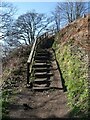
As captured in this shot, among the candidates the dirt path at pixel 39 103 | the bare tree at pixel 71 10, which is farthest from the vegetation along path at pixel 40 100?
the bare tree at pixel 71 10

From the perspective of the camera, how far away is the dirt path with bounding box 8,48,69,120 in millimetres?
6453

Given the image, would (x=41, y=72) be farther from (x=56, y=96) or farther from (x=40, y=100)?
(x=40, y=100)

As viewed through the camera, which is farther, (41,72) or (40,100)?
(41,72)

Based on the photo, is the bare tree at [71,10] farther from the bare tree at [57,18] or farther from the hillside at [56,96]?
the hillside at [56,96]

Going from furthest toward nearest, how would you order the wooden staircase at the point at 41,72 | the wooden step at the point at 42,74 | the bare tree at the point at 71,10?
the bare tree at the point at 71,10 < the wooden step at the point at 42,74 < the wooden staircase at the point at 41,72

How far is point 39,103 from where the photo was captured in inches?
287

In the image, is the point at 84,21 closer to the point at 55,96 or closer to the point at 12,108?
the point at 55,96

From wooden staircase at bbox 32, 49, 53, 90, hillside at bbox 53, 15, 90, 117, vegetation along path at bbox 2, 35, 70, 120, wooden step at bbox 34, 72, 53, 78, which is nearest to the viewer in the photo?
hillside at bbox 53, 15, 90, 117

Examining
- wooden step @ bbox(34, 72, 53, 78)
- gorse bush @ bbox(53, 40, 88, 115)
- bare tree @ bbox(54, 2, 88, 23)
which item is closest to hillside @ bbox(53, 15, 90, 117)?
gorse bush @ bbox(53, 40, 88, 115)

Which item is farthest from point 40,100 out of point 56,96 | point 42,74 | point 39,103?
point 42,74

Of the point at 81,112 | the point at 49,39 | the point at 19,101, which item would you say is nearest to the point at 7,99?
the point at 19,101

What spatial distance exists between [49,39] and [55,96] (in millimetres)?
12685

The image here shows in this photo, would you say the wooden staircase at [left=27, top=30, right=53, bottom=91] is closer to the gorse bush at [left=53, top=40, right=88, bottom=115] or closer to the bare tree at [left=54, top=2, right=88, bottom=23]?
the gorse bush at [left=53, top=40, right=88, bottom=115]

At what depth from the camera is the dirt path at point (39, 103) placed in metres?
6.45
